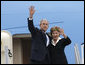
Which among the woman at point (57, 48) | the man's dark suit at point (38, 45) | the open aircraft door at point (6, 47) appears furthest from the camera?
the open aircraft door at point (6, 47)

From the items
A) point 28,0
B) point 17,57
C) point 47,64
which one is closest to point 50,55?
point 47,64

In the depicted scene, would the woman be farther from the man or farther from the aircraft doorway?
the aircraft doorway

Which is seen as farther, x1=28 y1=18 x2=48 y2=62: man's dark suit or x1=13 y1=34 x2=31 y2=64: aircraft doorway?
x1=13 y1=34 x2=31 y2=64: aircraft doorway

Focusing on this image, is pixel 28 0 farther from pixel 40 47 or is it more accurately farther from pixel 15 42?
pixel 40 47

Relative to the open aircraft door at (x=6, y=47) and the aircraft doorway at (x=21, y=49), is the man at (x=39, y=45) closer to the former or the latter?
the open aircraft door at (x=6, y=47)

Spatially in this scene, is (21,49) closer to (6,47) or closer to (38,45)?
(6,47)

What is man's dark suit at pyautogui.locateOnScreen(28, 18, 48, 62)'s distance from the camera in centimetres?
389

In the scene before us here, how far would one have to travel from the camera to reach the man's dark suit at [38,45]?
3.89 meters

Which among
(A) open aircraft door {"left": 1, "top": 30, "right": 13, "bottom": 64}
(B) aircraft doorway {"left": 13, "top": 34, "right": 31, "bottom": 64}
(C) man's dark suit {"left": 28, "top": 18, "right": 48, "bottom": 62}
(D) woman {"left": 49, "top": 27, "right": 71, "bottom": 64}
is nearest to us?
(C) man's dark suit {"left": 28, "top": 18, "right": 48, "bottom": 62}

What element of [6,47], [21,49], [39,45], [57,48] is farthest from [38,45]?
[21,49]

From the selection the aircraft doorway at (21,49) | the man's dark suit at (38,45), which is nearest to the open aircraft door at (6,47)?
the man's dark suit at (38,45)

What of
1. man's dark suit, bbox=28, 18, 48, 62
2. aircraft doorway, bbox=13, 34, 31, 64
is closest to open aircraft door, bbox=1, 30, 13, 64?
man's dark suit, bbox=28, 18, 48, 62

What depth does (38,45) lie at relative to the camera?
391 centimetres

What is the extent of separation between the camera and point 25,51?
7160 millimetres
